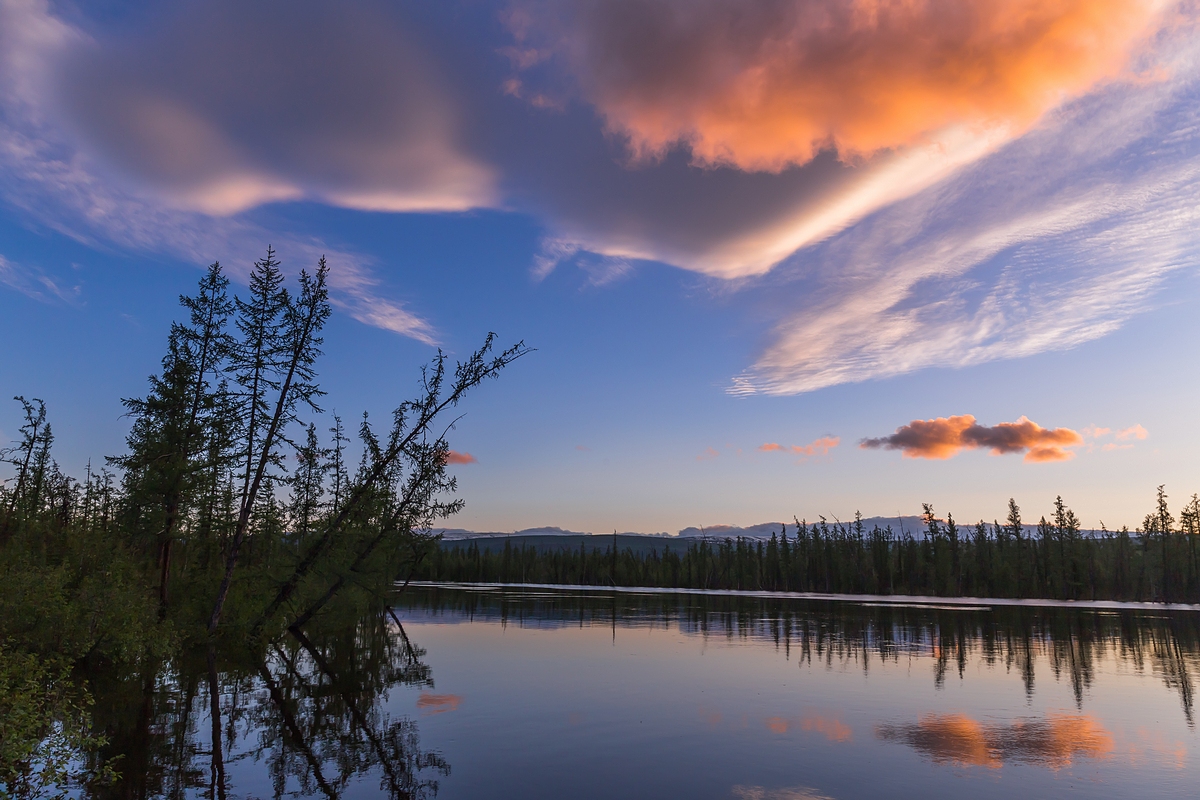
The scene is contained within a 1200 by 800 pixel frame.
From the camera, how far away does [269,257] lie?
31.4 meters

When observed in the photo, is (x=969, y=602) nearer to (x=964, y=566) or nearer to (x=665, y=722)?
(x=964, y=566)

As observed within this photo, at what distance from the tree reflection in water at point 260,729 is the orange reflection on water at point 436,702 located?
1130 millimetres

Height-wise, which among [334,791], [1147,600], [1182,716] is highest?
[334,791]

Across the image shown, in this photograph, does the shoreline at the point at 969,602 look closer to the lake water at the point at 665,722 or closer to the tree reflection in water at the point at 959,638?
the tree reflection in water at the point at 959,638

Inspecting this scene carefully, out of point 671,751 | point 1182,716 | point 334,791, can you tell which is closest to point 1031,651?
point 1182,716

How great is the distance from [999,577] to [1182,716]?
117 metres

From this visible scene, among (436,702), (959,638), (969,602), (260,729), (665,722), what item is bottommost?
(969,602)

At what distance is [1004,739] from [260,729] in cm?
1831

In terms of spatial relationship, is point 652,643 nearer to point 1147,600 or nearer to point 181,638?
point 181,638

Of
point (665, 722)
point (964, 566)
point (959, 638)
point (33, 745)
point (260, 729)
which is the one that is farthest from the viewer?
point (964, 566)

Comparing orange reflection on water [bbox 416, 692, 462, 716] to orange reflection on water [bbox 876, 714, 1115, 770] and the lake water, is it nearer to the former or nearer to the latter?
the lake water

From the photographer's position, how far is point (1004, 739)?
16.9 metres

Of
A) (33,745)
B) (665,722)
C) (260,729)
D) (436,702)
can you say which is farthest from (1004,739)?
(33,745)

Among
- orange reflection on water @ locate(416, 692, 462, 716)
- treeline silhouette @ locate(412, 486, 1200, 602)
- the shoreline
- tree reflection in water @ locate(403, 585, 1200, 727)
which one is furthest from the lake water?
treeline silhouette @ locate(412, 486, 1200, 602)
